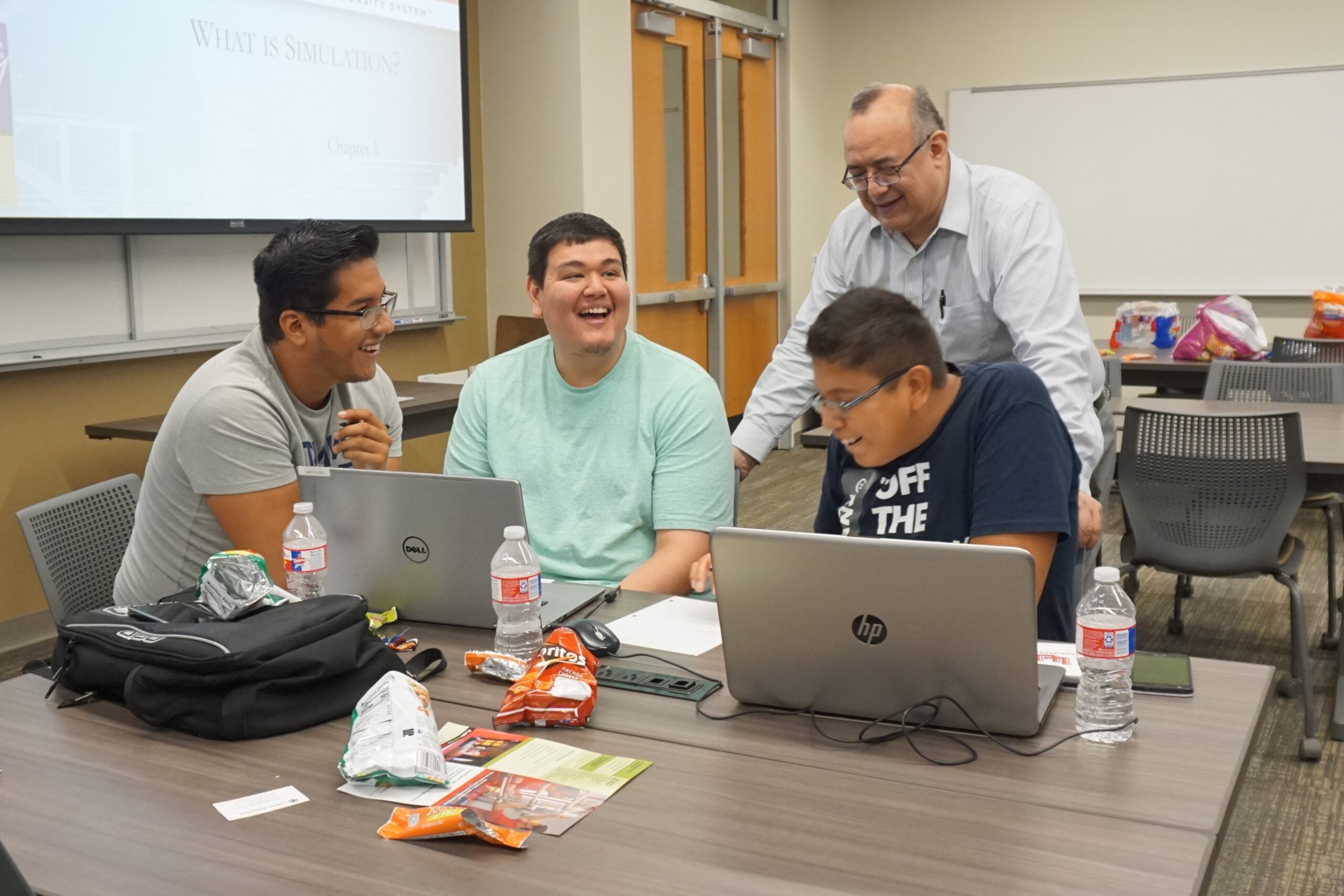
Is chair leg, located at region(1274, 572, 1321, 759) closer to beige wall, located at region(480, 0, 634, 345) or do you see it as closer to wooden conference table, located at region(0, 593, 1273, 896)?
wooden conference table, located at region(0, 593, 1273, 896)

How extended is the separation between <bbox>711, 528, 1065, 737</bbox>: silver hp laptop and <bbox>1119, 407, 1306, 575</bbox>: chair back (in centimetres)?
190

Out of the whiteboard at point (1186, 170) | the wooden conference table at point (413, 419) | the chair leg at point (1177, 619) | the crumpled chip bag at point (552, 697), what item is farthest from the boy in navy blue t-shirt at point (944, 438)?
the whiteboard at point (1186, 170)

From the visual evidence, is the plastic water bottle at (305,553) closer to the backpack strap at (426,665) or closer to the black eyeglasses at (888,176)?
the backpack strap at (426,665)

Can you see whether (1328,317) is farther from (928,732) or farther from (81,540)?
(81,540)

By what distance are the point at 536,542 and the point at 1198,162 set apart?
6.08 metres

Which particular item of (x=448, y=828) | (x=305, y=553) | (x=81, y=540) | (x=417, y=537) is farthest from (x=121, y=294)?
(x=448, y=828)

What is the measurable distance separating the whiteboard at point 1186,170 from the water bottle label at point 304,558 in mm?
5840

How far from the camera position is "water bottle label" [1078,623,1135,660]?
141cm

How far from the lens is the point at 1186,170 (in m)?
7.06

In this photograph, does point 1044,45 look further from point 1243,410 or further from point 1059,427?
point 1059,427

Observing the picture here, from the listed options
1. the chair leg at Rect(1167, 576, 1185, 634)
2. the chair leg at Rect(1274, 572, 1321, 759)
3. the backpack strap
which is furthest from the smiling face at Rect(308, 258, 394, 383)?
the chair leg at Rect(1167, 576, 1185, 634)

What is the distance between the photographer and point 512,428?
233 cm

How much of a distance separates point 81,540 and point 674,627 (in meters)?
Answer: 1.21

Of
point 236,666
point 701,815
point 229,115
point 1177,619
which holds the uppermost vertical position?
point 229,115
